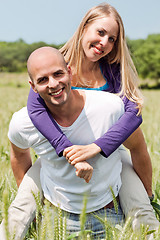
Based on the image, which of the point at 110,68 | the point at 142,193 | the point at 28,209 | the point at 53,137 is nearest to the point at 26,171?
the point at 28,209

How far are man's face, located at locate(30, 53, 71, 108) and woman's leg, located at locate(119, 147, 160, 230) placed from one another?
2.40 ft

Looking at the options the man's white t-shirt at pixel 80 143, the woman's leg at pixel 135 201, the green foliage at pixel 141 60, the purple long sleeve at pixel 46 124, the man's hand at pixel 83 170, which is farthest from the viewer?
the green foliage at pixel 141 60

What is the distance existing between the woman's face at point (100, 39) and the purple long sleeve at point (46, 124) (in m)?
0.53

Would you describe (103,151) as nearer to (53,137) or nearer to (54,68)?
(53,137)

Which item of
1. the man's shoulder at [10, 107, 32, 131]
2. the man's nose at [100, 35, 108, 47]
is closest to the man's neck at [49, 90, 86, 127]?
the man's shoulder at [10, 107, 32, 131]

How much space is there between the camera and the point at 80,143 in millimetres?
1740

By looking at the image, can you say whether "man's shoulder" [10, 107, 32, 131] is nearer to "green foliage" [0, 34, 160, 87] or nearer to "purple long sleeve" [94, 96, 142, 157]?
"purple long sleeve" [94, 96, 142, 157]

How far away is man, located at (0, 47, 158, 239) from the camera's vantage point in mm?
1623

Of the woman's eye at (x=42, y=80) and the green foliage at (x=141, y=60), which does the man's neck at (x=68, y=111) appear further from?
the green foliage at (x=141, y=60)

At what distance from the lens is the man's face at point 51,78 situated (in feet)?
5.25

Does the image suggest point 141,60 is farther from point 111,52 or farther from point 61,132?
point 61,132

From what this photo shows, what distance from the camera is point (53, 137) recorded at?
1624 millimetres

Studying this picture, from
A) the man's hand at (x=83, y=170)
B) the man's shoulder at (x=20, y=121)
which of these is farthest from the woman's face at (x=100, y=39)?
the man's hand at (x=83, y=170)

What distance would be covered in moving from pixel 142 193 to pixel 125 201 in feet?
0.39
